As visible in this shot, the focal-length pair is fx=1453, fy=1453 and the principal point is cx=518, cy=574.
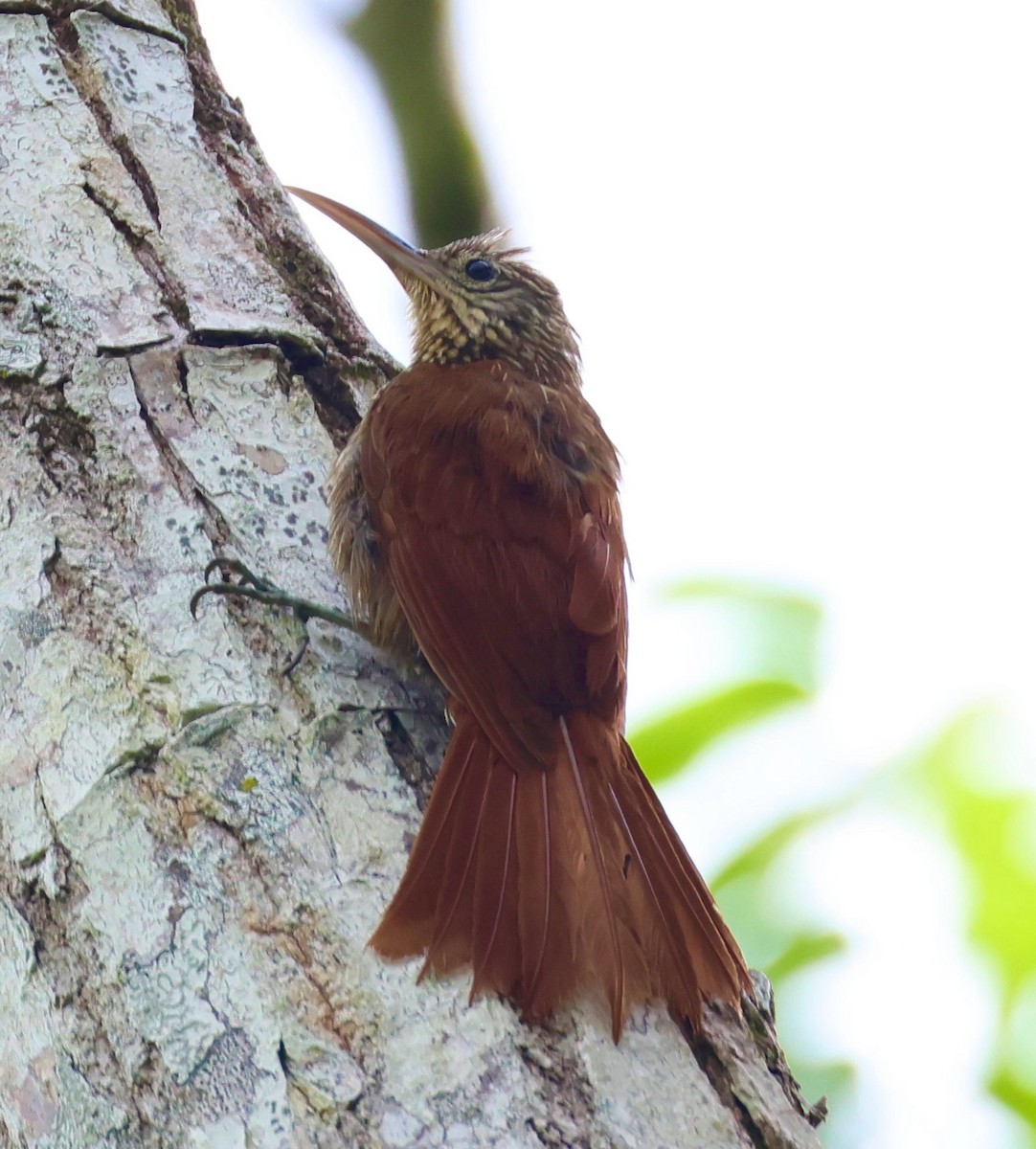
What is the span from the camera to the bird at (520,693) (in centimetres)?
172

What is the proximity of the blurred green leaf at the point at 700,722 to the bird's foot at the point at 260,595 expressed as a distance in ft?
3.21

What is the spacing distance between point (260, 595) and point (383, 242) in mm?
1642

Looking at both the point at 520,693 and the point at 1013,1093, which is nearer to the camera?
the point at 520,693

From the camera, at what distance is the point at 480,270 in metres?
3.51

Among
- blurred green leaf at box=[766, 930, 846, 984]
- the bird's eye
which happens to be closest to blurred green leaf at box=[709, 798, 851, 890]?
blurred green leaf at box=[766, 930, 846, 984]

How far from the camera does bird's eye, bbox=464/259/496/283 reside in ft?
11.5

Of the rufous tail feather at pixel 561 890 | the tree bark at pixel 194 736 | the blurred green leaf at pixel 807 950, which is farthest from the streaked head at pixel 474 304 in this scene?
Answer: the rufous tail feather at pixel 561 890

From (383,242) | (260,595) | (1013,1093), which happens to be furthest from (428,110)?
(1013,1093)

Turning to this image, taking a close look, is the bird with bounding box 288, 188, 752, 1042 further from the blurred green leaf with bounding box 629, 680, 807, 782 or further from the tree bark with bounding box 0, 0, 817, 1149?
the blurred green leaf with bounding box 629, 680, 807, 782

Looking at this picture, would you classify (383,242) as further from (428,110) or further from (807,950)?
(807,950)

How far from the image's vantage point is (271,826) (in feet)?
5.70

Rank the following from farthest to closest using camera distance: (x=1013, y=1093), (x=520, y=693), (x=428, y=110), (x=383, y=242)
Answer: (x=383, y=242) < (x=428, y=110) < (x=1013, y=1093) < (x=520, y=693)

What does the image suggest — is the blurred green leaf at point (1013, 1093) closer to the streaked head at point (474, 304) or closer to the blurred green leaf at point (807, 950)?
the blurred green leaf at point (807, 950)

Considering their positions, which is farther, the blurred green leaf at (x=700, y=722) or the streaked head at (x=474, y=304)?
the streaked head at (x=474, y=304)
